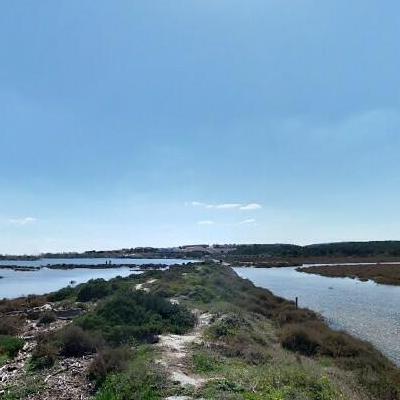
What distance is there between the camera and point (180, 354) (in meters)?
16.6

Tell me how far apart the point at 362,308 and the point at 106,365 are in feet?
102

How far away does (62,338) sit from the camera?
18.1 m

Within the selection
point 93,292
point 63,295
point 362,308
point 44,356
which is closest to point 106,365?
point 44,356

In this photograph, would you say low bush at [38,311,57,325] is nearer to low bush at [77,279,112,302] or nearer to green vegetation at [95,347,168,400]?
low bush at [77,279,112,302]

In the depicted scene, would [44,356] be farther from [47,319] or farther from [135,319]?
[47,319]

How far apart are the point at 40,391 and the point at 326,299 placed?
127 feet

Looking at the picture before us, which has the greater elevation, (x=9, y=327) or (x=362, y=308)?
(x=9, y=327)

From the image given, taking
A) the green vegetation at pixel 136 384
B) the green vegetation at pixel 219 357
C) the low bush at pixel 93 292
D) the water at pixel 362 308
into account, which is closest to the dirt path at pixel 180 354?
the green vegetation at pixel 219 357

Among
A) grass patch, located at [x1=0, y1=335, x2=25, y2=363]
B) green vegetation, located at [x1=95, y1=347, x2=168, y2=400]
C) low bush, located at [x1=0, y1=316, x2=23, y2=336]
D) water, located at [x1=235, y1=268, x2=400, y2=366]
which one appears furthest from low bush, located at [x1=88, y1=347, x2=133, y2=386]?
water, located at [x1=235, y1=268, x2=400, y2=366]

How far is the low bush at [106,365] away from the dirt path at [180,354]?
1158 mm

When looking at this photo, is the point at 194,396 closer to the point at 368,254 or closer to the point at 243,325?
the point at 243,325

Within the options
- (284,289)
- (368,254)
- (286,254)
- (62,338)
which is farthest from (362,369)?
(286,254)

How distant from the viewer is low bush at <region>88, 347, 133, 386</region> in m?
14.0

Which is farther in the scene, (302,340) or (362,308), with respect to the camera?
(362,308)
